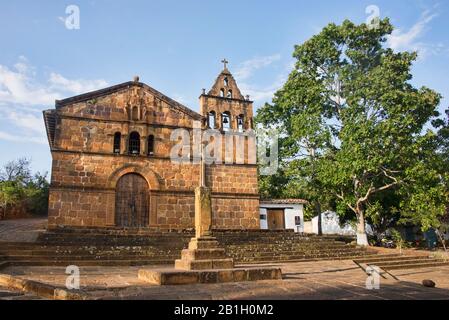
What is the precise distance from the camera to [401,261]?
1543cm

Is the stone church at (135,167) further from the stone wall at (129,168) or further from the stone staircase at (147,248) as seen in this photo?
the stone staircase at (147,248)

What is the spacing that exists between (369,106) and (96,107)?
14664mm

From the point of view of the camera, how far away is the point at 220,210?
19625 millimetres

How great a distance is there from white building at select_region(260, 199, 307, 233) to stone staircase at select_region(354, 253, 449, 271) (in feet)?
39.3

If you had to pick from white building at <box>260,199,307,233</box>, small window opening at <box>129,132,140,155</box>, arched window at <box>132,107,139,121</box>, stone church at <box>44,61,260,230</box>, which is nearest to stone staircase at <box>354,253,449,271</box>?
stone church at <box>44,61,260,230</box>

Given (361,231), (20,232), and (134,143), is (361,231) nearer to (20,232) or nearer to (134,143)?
(134,143)

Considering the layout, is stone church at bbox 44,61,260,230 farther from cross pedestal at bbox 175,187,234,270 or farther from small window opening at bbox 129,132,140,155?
cross pedestal at bbox 175,187,234,270

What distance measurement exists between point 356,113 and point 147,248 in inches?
522

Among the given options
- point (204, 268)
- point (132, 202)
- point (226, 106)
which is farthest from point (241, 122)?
point (204, 268)

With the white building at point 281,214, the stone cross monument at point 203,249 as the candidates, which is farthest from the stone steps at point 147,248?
Answer: the white building at point 281,214

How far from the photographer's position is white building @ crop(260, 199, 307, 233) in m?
28.0

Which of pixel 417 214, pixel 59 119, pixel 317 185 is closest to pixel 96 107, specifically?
pixel 59 119
